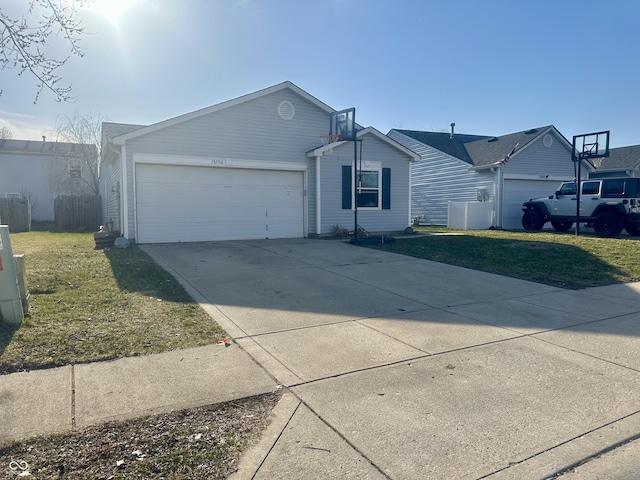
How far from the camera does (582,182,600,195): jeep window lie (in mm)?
16530

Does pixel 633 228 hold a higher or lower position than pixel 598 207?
lower

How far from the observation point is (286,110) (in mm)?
15375

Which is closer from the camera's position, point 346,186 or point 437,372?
point 437,372

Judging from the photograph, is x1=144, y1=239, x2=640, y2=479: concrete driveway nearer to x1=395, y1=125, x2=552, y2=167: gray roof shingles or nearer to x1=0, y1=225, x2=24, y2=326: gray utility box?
x1=0, y1=225, x2=24, y2=326: gray utility box

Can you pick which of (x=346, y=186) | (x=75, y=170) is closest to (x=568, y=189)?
(x=346, y=186)

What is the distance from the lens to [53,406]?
3326 millimetres

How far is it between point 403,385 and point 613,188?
15.8 meters

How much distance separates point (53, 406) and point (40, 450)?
2.03ft

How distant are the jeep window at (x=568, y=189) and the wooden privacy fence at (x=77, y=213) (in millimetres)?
20988

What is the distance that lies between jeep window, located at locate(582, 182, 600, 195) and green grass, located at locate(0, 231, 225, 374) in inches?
605

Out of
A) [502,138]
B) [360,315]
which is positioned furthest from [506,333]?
[502,138]

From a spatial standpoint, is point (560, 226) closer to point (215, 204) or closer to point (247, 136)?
point (247, 136)

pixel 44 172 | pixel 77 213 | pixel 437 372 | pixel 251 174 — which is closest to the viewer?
pixel 437 372

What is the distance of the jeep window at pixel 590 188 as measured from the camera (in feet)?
54.2
